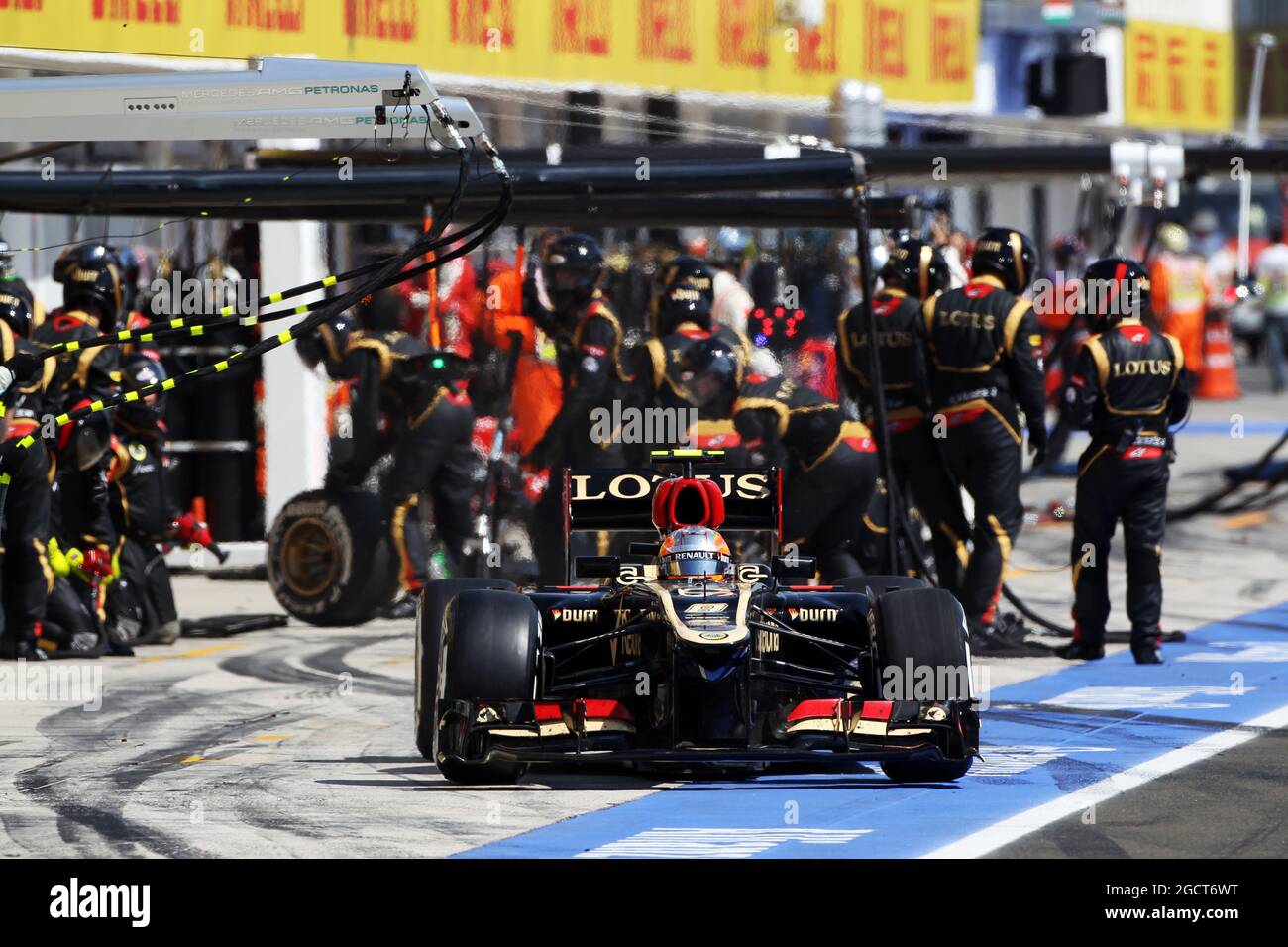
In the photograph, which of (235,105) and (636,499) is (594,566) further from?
(235,105)

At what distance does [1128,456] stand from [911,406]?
1.37 m

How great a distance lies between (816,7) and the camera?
69.4ft

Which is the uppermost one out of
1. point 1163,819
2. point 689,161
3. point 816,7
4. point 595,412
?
point 816,7

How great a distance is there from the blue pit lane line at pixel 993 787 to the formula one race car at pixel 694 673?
0.57 feet

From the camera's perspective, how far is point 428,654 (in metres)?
9.38

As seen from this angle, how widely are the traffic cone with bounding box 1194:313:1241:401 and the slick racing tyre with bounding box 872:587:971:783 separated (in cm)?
1958

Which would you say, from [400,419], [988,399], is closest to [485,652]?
[988,399]

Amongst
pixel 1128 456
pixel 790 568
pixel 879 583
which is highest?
pixel 1128 456

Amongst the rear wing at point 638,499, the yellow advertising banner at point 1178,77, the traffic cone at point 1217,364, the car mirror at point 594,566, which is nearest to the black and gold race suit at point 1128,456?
the rear wing at point 638,499

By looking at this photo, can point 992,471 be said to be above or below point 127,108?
below

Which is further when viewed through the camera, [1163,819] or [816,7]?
[816,7]

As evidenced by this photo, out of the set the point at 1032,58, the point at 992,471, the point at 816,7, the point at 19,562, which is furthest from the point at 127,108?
the point at 1032,58
